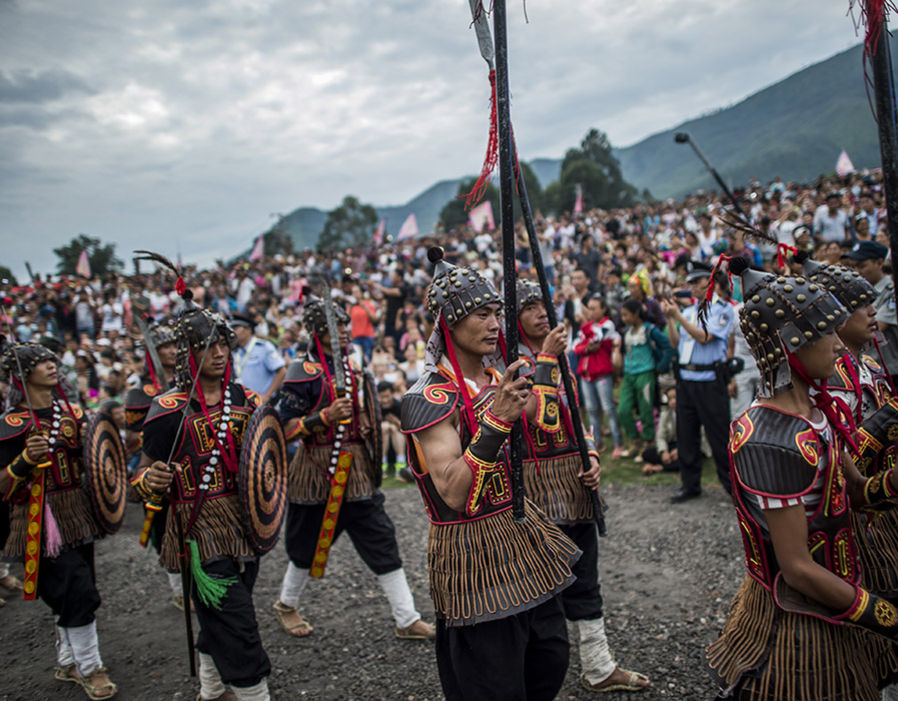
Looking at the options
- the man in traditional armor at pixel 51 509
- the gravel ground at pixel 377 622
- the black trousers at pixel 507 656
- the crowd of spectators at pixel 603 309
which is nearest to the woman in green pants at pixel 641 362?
the crowd of spectators at pixel 603 309

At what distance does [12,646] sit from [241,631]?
328 cm

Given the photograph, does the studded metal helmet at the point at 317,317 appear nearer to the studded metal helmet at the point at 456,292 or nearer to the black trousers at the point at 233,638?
the black trousers at the point at 233,638

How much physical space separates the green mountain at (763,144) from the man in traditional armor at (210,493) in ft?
226

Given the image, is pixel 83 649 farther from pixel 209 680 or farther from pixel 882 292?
pixel 882 292

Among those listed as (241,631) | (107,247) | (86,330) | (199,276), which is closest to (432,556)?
(241,631)

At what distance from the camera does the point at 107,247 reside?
95.7ft

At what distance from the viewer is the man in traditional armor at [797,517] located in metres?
2.25

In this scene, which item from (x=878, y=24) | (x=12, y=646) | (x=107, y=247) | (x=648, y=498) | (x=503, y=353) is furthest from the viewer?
(x=107, y=247)

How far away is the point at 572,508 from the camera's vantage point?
3967 mm

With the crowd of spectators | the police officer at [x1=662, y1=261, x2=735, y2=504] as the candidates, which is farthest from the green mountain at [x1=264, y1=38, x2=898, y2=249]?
the police officer at [x1=662, y1=261, x2=735, y2=504]

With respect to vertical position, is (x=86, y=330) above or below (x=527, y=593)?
above

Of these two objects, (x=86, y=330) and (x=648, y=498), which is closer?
(x=648, y=498)

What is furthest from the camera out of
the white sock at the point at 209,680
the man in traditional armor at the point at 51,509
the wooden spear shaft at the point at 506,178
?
the man in traditional armor at the point at 51,509

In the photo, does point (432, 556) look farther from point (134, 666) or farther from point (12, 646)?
point (12, 646)
